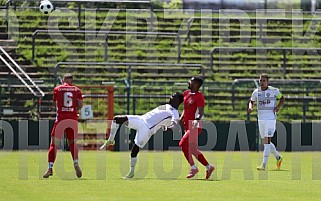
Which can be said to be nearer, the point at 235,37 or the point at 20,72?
the point at 20,72

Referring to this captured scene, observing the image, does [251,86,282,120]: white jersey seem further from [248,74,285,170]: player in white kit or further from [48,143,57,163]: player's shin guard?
[48,143,57,163]: player's shin guard

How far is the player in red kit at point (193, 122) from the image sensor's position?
18.1m

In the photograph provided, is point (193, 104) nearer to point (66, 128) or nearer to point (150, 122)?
point (150, 122)

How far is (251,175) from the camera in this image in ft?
63.0

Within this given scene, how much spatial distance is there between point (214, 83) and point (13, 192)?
19.1m

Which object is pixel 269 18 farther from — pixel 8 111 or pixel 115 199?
pixel 115 199

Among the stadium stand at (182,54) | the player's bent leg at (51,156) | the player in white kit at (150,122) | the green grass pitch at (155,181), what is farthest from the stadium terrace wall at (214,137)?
the player in white kit at (150,122)

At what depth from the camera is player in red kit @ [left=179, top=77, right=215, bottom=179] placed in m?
18.1

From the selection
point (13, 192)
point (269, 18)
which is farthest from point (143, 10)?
point (13, 192)

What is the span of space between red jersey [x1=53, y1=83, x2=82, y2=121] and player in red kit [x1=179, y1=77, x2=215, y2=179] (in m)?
2.18

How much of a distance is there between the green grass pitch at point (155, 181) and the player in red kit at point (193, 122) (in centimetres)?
34

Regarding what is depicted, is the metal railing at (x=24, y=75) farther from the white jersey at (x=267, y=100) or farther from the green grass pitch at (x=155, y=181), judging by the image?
the white jersey at (x=267, y=100)

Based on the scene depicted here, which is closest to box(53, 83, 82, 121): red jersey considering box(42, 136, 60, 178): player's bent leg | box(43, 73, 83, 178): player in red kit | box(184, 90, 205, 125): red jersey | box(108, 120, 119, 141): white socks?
box(43, 73, 83, 178): player in red kit

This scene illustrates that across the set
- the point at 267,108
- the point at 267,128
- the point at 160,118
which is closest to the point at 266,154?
the point at 267,128
